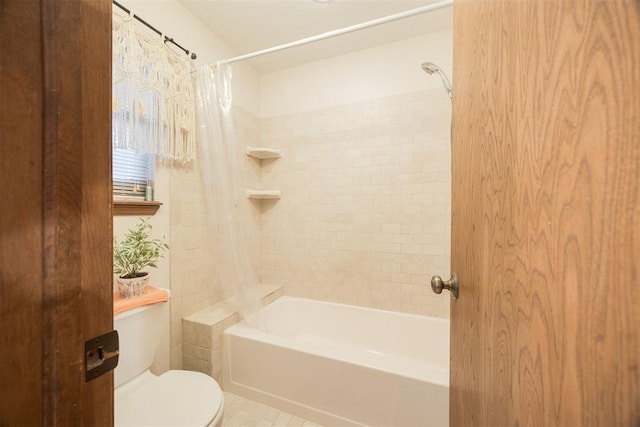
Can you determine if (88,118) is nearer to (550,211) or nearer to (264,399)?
(550,211)

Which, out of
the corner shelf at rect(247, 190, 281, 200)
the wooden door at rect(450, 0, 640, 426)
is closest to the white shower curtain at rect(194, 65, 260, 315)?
the corner shelf at rect(247, 190, 281, 200)

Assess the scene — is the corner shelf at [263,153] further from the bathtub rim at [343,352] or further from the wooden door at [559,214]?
the wooden door at [559,214]

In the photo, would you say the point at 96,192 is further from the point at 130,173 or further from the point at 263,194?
the point at 263,194

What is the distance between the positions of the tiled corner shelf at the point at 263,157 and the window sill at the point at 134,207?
0.82 metres

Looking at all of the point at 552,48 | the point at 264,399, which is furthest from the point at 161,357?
the point at 552,48

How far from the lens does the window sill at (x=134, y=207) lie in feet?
4.02

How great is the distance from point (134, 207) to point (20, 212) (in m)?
1.19

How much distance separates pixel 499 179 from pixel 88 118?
0.64 metres

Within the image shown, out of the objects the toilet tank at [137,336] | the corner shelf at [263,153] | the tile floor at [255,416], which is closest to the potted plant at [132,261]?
the toilet tank at [137,336]

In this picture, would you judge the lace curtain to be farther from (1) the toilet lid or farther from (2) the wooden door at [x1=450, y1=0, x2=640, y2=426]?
(2) the wooden door at [x1=450, y1=0, x2=640, y2=426]

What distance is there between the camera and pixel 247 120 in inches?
86.8

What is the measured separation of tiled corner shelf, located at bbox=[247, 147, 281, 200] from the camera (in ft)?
7.13

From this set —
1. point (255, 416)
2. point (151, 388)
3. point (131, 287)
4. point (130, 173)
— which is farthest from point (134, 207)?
point (255, 416)

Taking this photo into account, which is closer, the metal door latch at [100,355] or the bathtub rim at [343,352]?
the metal door latch at [100,355]
